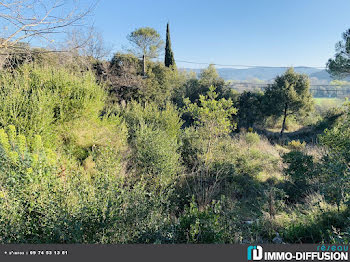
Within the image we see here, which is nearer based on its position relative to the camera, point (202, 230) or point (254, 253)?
point (254, 253)

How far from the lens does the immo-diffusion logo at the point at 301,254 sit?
2027 millimetres

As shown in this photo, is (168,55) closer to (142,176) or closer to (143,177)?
(143,177)

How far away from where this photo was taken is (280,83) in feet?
53.9

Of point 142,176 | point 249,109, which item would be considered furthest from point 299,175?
point 249,109

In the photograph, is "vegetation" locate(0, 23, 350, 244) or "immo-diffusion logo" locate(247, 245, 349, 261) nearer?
"immo-diffusion logo" locate(247, 245, 349, 261)

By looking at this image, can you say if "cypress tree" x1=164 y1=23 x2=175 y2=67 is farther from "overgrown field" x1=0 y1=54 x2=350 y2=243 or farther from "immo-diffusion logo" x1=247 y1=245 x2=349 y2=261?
"immo-diffusion logo" x1=247 y1=245 x2=349 y2=261

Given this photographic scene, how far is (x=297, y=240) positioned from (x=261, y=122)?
51.7 feet

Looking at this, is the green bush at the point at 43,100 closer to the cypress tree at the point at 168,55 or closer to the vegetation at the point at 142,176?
the vegetation at the point at 142,176

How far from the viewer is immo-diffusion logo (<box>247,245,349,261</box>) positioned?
6.65 ft

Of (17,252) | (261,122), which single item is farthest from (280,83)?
(17,252)

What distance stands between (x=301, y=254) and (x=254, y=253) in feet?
1.56

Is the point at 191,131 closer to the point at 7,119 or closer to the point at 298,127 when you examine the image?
the point at 7,119

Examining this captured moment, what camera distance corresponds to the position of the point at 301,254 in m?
2.04

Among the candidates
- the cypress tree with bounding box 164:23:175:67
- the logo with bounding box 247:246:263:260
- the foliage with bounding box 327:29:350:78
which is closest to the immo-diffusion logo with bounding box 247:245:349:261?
the logo with bounding box 247:246:263:260
